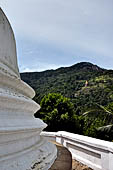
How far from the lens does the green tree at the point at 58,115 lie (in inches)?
612

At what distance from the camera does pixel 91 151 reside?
366 centimetres

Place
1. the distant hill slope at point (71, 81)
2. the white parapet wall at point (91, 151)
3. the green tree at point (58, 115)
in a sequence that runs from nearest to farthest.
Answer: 1. the white parapet wall at point (91, 151)
2. the green tree at point (58, 115)
3. the distant hill slope at point (71, 81)

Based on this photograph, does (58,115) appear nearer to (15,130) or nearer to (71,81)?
(15,130)

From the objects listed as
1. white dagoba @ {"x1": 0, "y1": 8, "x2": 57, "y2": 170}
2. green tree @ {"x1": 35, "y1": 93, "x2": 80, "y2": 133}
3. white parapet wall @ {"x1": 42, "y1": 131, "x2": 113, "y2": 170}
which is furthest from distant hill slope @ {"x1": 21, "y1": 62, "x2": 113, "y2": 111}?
white dagoba @ {"x1": 0, "y1": 8, "x2": 57, "y2": 170}

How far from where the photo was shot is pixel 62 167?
1982 mm

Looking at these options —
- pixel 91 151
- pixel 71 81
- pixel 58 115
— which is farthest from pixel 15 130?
pixel 71 81

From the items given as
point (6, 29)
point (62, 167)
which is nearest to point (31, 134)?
point (62, 167)

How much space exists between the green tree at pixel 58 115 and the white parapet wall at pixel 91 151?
11.0 m

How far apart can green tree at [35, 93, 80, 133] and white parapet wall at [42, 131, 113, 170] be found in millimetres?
11034

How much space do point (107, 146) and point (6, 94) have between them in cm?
217

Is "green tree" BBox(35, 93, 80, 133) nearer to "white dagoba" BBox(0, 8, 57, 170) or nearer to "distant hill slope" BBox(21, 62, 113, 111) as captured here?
"white dagoba" BBox(0, 8, 57, 170)

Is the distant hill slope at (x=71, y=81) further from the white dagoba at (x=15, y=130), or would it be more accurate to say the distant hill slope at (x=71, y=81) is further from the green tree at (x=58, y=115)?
the white dagoba at (x=15, y=130)

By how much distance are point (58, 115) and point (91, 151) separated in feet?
40.7

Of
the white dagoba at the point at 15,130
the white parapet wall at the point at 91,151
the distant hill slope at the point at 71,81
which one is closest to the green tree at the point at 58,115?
the white parapet wall at the point at 91,151
